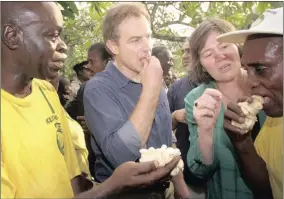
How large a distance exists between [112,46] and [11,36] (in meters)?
0.77

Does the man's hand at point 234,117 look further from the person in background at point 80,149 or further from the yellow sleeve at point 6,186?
the yellow sleeve at point 6,186

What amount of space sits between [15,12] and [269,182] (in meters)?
1.68

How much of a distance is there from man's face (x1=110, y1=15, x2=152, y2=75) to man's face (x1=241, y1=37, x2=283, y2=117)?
63 centimetres

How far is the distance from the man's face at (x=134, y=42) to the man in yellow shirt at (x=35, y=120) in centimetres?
50

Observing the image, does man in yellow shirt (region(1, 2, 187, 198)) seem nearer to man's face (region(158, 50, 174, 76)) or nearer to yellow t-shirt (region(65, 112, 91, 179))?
yellow t-shirt (region(65, 112, 91, 179))

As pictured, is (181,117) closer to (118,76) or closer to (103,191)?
(118,76)

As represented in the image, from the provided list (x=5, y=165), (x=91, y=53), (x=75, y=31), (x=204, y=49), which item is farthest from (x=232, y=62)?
(x=75, y=31)

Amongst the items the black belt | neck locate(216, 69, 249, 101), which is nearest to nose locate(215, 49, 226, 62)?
neck locate(216, 69, 249, 101)

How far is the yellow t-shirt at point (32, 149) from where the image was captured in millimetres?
1712

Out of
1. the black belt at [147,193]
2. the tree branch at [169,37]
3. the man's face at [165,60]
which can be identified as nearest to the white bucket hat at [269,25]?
the black belt at [147,193]

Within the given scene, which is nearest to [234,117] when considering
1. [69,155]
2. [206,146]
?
[206,146]

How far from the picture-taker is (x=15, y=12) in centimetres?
192

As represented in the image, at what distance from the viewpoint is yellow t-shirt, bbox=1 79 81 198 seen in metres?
1.71

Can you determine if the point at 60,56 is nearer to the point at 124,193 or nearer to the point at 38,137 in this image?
the point at 38,137
